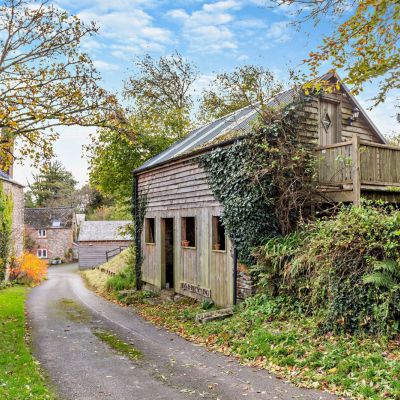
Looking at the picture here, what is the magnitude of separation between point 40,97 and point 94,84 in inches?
55.3

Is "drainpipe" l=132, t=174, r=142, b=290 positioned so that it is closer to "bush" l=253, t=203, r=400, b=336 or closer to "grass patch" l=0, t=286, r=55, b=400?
"grass patch" l=0, t=286, r=55, b=400

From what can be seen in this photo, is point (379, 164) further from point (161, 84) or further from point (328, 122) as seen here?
point (161, 84)

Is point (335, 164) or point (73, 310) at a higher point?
point (335, 164)

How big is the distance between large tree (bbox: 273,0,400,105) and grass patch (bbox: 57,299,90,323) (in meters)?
10.3

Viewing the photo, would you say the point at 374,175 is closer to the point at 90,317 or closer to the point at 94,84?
the point at 94,84

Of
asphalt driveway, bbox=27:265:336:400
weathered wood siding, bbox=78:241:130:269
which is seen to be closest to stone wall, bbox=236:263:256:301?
asphalt driveway, bbox=27:265:336:400

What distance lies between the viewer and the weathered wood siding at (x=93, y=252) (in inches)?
1807

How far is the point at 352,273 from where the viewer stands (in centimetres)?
752

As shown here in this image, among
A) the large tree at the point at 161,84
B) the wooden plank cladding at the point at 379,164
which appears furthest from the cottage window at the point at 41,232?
the wooden plank cladding at the point at 379,164

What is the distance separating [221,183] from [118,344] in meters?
5.14

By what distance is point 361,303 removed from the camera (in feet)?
23.9

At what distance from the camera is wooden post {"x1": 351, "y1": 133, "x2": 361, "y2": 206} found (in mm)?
10016

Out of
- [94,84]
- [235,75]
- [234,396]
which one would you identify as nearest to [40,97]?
[94,84]

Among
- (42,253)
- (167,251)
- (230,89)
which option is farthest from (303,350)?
(42,253)
